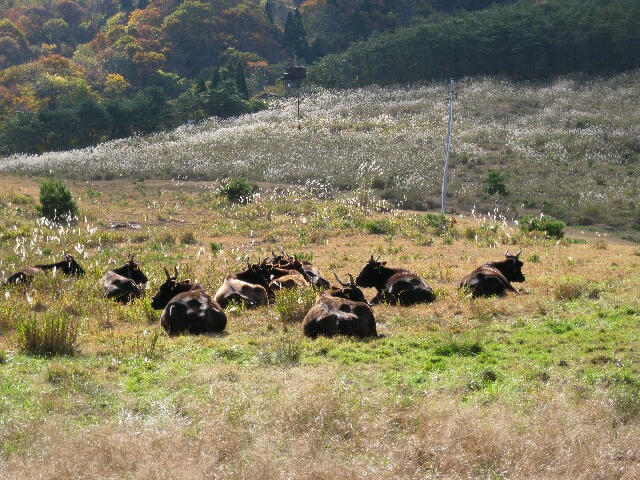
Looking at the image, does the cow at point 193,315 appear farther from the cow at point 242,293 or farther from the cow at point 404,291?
the cow at point 404,291

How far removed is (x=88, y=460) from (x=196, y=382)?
220 cm

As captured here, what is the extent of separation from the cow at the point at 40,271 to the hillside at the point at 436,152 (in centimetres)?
2091

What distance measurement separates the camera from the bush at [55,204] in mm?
28891

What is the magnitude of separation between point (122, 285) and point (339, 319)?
5755 mm

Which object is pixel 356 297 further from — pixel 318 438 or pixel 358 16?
pixel 358 16

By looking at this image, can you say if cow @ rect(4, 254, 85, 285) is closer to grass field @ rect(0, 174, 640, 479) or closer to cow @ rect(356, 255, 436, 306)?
grass field @ rect(0, 174, 640, 479)

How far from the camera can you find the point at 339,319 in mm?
10984

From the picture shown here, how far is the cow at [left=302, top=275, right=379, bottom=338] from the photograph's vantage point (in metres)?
10.9

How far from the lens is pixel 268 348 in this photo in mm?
10242

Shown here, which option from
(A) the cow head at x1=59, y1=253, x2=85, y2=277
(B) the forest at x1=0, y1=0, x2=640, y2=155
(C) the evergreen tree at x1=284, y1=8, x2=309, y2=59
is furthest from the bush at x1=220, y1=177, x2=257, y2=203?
(C) the evergreen tree at x1=284, y1=8, x2=309, y2=59

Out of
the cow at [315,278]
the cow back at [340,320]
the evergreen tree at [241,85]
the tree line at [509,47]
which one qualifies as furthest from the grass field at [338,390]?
the evergreen tree at [241,85]

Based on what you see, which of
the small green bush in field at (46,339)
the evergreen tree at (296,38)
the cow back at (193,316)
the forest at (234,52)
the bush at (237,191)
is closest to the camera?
the small green bush in field at (46,339)

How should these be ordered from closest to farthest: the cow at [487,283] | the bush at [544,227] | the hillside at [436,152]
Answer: the cow at [487,283], the bush at [544,227], the hillside at [436,152]

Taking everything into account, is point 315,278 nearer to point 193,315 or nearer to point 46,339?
point 193,315
